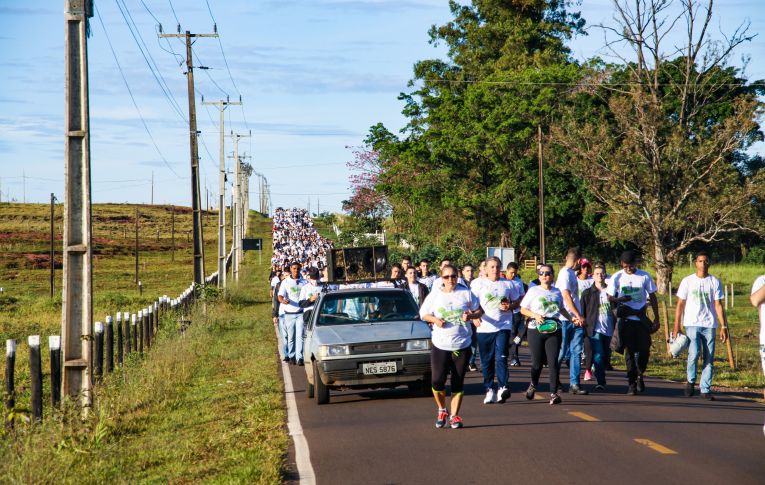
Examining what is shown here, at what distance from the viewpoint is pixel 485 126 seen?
55062 millimetres

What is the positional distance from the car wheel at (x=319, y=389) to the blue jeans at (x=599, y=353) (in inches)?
152

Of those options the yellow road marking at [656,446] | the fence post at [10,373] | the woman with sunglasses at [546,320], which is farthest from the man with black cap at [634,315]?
Result: the fence post at [10,373]

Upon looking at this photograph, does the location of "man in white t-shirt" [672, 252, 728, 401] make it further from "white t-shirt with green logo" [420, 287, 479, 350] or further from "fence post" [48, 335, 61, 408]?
"fence post" [48, 335, 61, 408]

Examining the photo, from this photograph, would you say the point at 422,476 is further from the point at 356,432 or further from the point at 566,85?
the point at 566,85

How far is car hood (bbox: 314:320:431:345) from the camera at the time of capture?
1353 cm

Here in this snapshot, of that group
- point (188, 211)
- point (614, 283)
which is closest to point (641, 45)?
point (614, 283)

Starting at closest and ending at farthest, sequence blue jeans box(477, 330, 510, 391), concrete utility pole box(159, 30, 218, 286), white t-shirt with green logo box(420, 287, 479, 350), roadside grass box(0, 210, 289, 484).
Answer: roadside grass box(0, 210, 289, 484)
white t-shirt with green logo box(420, 287, 479, 350)
blue jeans box(477, 330, 510, 391)
concrete utility pole box(159, 30, 218, 286)

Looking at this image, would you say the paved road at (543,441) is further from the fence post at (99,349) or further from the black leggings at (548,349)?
the fence post at (99,349)

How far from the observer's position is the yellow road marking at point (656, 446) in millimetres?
9227

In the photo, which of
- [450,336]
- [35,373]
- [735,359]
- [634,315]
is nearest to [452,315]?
[450,336]

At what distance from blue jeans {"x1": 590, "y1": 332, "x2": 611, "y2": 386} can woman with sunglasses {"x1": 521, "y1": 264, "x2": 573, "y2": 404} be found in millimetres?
1652

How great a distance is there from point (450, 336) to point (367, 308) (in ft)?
12.1

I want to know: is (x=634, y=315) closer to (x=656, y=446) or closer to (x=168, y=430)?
(x=656, y=446)

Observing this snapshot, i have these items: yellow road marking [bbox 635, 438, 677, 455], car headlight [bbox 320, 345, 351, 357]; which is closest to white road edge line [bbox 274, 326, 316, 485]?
car headlight [bbox 320, 345, 351, 357]
